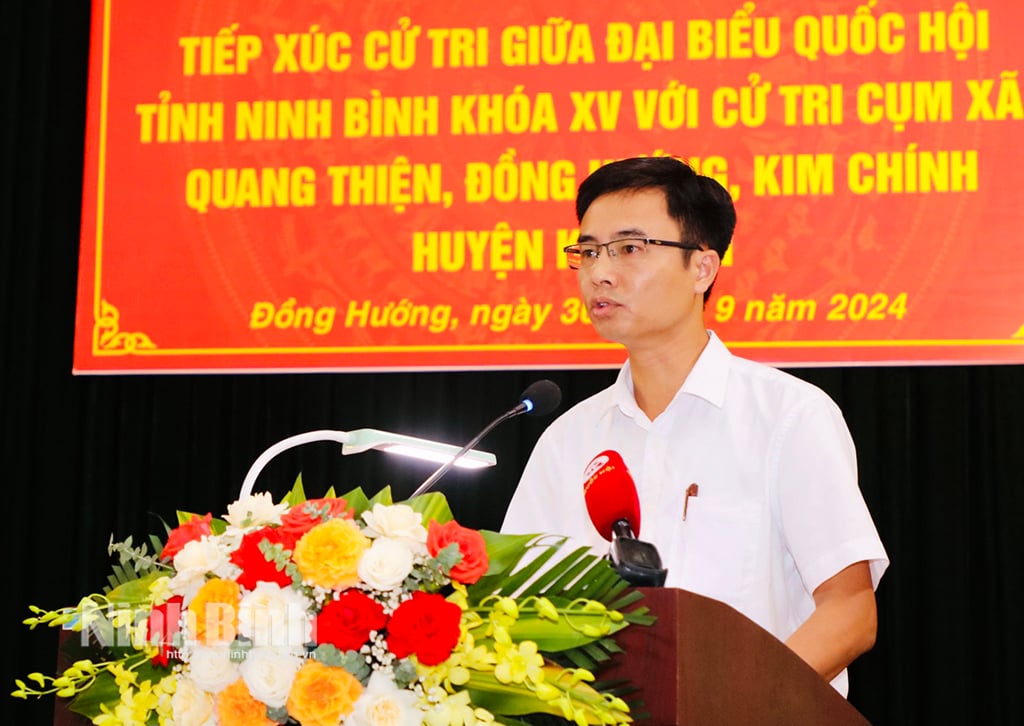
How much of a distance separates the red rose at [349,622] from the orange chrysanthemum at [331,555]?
2 cm

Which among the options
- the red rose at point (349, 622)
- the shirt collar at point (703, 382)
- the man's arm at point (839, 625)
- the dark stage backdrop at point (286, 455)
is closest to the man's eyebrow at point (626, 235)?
the shirt collar at point (703, 382)

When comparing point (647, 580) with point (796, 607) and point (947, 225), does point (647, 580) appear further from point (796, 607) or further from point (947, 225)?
point (947, 225)

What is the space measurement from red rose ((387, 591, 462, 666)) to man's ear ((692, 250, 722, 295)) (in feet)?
4.09

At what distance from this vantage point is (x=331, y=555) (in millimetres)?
1352

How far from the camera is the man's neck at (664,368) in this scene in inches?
95.7

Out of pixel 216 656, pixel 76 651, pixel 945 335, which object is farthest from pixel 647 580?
pixel 945 335

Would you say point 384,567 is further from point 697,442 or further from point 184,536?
point 697,442

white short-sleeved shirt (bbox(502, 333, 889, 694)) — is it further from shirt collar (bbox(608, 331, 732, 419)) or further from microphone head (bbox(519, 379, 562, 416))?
microphone head (bbox(519, 379, 562, 416))

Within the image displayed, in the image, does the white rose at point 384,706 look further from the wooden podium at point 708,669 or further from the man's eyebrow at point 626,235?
the man's eyebrow at point 626,235

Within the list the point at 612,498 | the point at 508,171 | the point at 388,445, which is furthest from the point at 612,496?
the point at 508,171

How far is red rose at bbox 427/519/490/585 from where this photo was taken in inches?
53.7

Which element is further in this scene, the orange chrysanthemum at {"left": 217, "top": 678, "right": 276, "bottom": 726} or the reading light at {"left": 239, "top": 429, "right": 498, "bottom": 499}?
the reading light at {"left": 239, "top": 429, "right": 498, "bottom": 499}

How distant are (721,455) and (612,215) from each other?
0.47m

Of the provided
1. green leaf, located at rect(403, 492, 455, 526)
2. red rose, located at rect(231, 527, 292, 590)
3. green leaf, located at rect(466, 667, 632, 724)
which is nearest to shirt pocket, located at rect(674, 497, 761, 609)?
green leaf, located at rect(403, 492, 455, 526)
